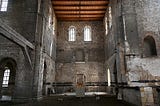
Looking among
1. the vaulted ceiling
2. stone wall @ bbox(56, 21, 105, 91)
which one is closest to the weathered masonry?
the vaulted ceiling

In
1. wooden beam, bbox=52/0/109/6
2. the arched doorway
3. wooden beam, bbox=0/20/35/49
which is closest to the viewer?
wooden beam, bbox=0/20/35/49

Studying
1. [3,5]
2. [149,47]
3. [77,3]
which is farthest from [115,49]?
[3,5]

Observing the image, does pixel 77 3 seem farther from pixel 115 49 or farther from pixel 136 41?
pixel 136 41

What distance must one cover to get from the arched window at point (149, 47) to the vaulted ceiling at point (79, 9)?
800 cm

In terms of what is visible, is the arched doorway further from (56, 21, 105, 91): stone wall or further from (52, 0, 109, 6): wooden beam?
(52, 0, 109, 6): wooden beam

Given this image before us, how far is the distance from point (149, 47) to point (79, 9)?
443 inches

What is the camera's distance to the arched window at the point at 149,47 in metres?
12.8

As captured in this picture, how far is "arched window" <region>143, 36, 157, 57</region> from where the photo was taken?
1282 centimetres

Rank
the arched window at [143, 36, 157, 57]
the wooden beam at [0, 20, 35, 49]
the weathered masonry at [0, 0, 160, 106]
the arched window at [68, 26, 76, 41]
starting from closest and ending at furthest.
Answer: the wooden beam at [0, 20, 35, 49] < the weathered masonry at [0, 0, 160, 106] < the arched window at [143, 36, 157, 57] < the arched window at [68, 26, 76, 41]

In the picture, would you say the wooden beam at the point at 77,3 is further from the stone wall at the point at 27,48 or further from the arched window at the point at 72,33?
the arched window at the point at 72,33

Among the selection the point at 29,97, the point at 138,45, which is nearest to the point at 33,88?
the point at 29,97

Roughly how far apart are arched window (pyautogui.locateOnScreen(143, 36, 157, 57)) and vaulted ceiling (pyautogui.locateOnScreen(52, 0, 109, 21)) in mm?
7999

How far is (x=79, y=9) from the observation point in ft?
66.6

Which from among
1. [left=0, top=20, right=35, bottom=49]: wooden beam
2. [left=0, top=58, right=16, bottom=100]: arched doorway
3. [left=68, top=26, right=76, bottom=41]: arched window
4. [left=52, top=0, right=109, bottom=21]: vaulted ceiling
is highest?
[left=52, top=0, right=109, bottom=21]: vaulted ceiling
